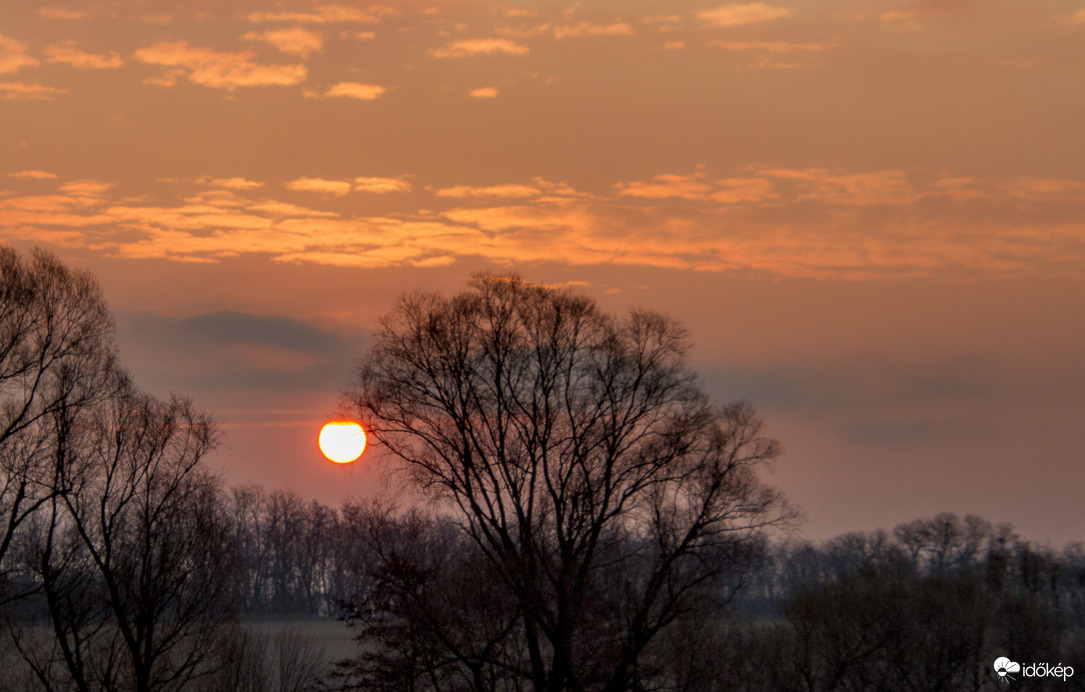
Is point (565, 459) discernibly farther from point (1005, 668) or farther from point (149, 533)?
point (1005, 668)

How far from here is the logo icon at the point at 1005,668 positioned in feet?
173

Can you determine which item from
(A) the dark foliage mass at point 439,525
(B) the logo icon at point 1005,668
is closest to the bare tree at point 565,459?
(A) the dark foliage mass at point 439,525

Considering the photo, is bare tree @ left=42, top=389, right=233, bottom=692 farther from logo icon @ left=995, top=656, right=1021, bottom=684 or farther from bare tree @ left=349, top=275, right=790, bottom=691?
logo icon @ left=995, top=656, right=1021, bottom=684

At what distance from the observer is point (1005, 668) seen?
2103 inches

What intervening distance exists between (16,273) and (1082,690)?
55.6 meters

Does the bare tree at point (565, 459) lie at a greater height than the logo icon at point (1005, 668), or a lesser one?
greater

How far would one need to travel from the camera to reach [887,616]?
54.9 m

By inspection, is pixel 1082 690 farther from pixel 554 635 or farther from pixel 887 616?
pixel 554 635

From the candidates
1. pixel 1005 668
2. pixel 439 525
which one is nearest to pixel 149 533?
pixel 439 525

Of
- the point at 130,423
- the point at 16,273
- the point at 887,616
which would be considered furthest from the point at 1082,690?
the point at 16,273

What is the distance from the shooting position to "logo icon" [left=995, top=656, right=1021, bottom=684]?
5275 cm

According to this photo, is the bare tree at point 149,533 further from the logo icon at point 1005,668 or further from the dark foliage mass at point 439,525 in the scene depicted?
the logo icon at point 1005,668

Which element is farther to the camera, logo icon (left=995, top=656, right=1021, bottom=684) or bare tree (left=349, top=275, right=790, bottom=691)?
logo icon (left=995, top=656, right=1021, bottom=684)

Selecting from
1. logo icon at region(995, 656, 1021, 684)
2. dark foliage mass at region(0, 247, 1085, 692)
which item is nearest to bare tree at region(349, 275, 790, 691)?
dark foliage mass at region(0, 247, 1085, 692)
